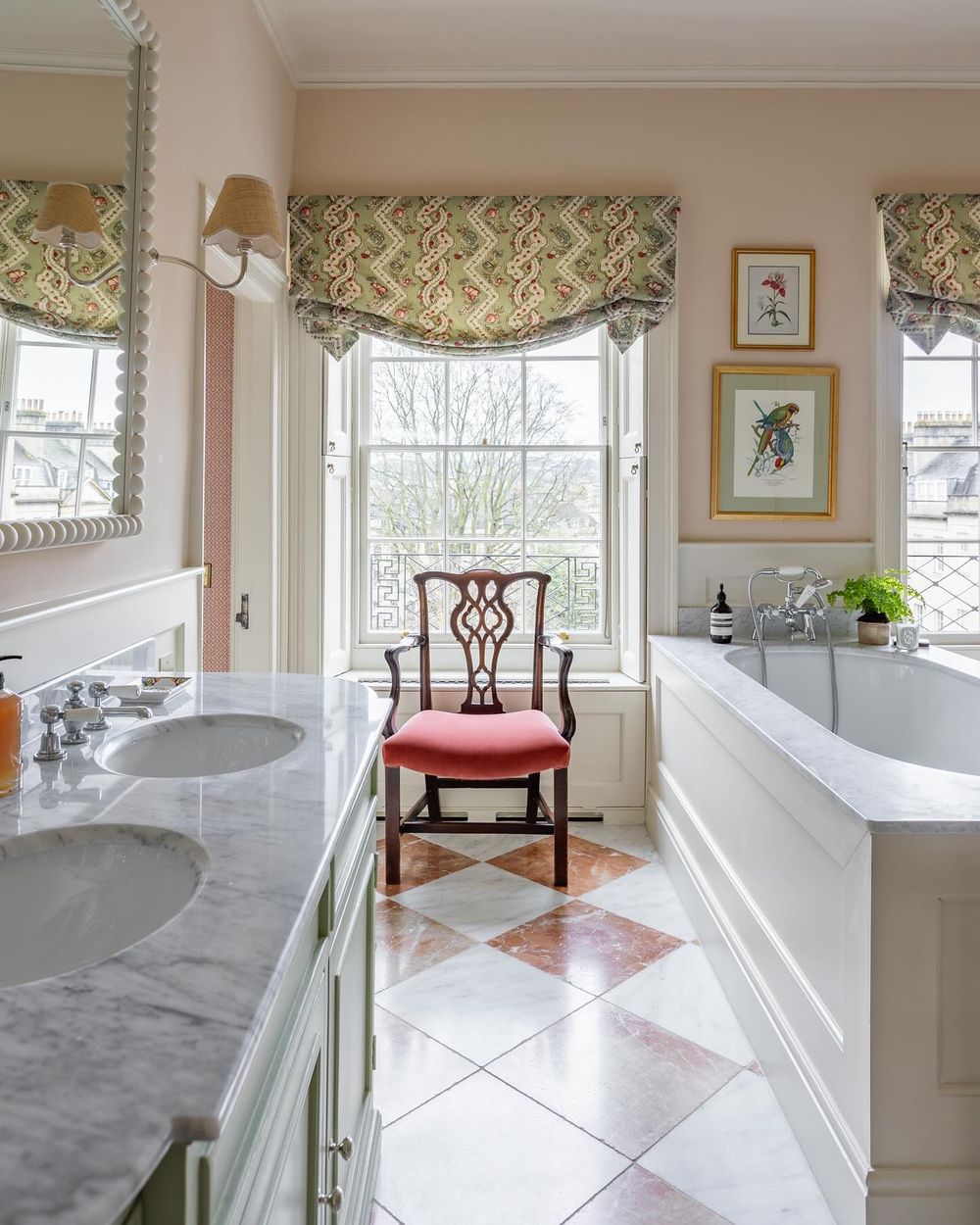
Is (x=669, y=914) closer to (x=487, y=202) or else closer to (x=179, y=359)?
(x=179, y=359)

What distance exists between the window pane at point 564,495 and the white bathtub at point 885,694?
87 cm

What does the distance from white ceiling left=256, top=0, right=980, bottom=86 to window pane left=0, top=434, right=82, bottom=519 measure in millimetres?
2045

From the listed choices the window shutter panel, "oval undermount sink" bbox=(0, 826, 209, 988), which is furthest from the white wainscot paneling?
"oval undermount sink" bbox=(0, 826, 209, 988)

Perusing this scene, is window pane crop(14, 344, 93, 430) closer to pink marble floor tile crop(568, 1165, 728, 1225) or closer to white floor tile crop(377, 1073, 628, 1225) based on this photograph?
white floor tile crop(377, 1073, 628, 1225)

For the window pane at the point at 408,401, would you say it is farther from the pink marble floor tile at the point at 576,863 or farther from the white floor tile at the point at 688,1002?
the white floor tile at the point at 688,1002

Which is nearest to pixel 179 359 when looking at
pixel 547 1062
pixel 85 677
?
pixel 85 677

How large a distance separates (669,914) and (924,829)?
139 cm

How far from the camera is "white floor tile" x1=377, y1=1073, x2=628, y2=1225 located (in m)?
1.51

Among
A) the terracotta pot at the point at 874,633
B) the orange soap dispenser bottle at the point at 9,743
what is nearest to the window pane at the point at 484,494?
the terracotta pot at the point at 874,633

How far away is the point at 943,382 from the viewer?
3.42 meters

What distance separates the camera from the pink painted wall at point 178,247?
1.96 meters

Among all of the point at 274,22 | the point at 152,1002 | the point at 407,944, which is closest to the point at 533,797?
the point at 407,944

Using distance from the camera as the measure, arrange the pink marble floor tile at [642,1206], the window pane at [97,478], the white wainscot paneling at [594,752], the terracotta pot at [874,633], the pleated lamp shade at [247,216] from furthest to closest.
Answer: the white wainscot paneling at [594,752] < the terracotta pot at [874,633] < the pleated lamp shade at [247,216] < the window pane at [97,478] < the pink marble floor tile at [642,1206]

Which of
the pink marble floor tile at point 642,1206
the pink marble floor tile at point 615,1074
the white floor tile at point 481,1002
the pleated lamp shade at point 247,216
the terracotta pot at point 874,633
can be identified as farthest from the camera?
the terracotta pot at point 874,633
